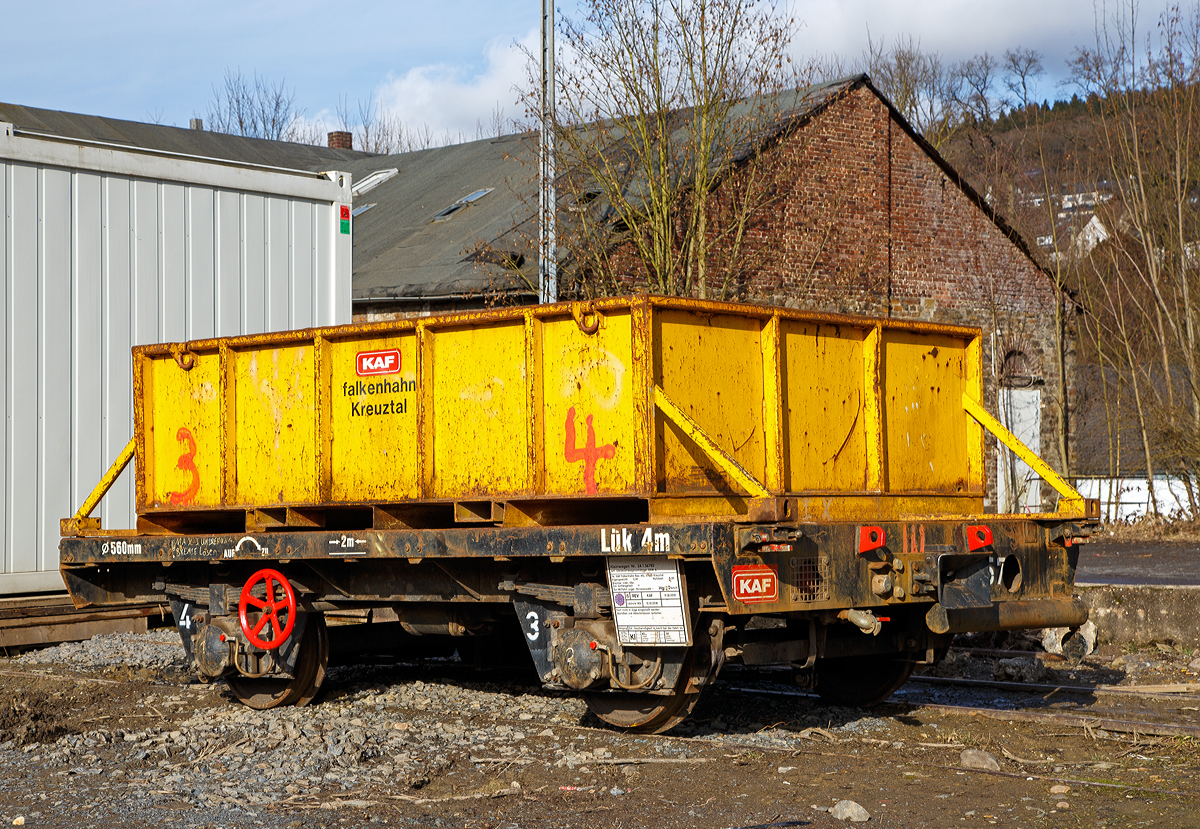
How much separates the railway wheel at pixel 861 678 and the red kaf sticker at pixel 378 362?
3.36 meters

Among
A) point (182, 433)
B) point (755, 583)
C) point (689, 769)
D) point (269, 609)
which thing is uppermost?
point (182, 433)

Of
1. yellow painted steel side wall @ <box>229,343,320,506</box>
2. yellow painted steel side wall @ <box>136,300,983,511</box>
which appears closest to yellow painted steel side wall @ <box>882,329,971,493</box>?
yellow painted steel side wall @ <box>136,300,983,511</box>

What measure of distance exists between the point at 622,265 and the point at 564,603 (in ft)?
46.2

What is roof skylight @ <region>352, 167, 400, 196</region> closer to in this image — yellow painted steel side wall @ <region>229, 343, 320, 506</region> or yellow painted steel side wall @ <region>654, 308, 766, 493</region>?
yellow painted steel side wall @ <region>229, 343, 320, 506</region>

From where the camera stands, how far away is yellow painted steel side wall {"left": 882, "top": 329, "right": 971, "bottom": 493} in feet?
25.7

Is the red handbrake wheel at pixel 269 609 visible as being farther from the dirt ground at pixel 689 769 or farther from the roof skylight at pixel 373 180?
the roof skylight at pixel 373 180

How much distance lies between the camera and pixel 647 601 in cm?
653

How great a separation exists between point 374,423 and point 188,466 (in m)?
1.81

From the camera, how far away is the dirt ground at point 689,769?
572 centimetres

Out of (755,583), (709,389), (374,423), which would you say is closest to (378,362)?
(374,423)

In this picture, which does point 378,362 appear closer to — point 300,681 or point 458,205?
point 300,681

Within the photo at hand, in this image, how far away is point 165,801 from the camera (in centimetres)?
607

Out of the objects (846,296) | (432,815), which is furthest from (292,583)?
(846,296)

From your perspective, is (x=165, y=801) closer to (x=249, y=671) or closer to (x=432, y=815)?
(x=432, y=815)
